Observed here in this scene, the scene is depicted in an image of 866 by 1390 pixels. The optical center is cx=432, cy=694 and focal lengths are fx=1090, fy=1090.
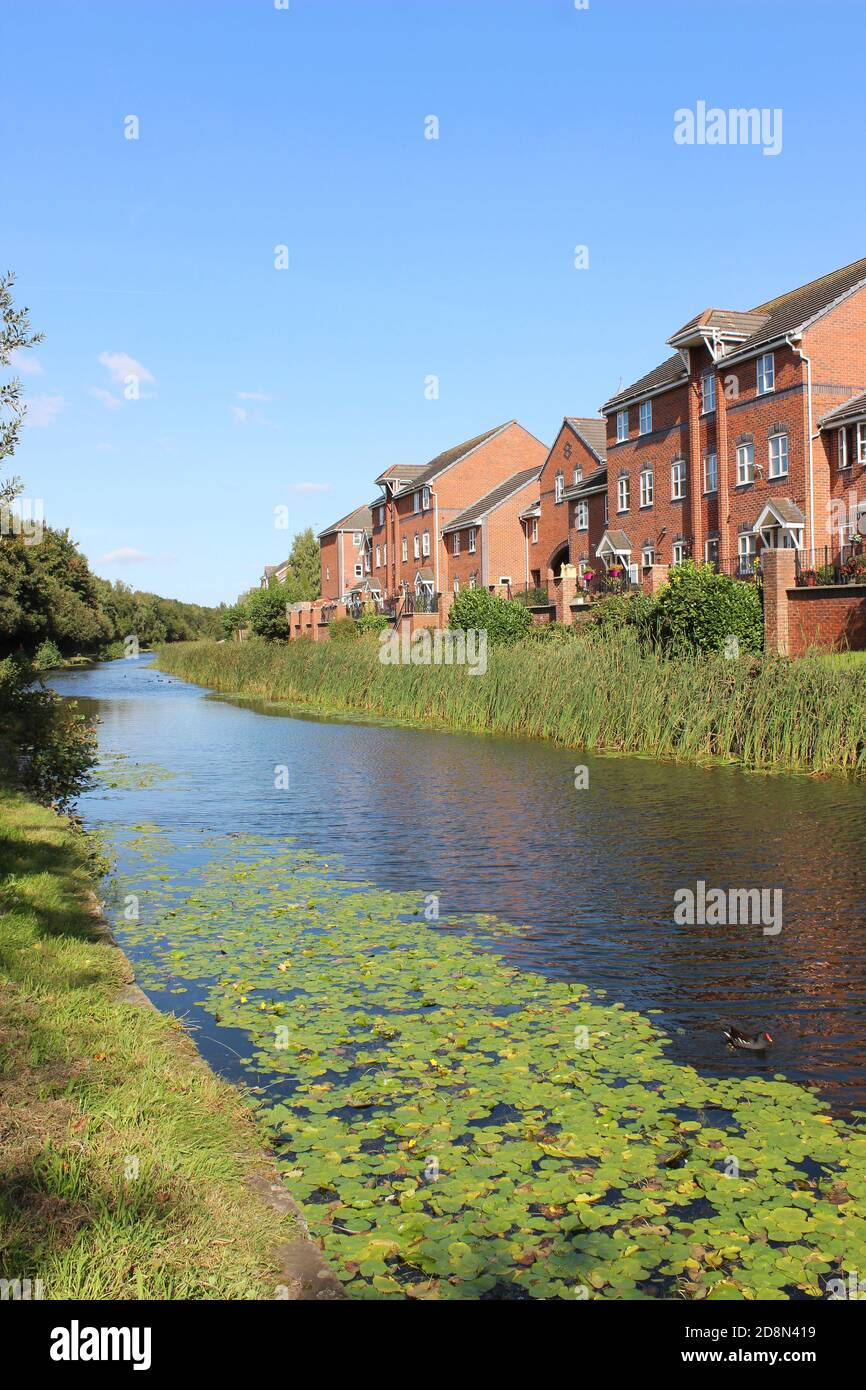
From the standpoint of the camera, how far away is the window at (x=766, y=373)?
38375 mm

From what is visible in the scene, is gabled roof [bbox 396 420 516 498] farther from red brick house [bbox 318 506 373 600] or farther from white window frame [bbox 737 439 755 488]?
white window frame [bbox 737 439 755 488]

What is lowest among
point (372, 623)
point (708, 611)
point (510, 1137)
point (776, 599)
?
point (510, 1137)

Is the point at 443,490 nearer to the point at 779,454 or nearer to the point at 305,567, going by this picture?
the point at 779,454

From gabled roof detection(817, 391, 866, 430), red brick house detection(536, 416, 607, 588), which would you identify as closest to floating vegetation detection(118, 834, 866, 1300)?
gabled roof detection(817, 391, 866, 430)

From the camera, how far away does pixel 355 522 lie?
294 feet

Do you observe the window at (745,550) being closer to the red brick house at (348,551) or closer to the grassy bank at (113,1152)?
the grassy bank at (113,1152)

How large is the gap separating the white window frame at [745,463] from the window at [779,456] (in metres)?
1.12

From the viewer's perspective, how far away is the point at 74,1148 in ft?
15.0

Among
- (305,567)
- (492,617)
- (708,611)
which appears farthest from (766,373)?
(305,567)

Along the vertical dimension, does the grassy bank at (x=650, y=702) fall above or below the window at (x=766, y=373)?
below

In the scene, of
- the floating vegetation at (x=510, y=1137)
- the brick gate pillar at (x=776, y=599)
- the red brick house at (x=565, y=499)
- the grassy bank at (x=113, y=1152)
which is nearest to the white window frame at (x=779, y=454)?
the brick gate pillar at (x=776, y=599)

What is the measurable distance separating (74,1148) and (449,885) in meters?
7.35

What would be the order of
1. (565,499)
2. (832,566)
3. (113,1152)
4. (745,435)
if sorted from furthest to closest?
(565,499) → (745,435) → (832,566) → (113,1152)

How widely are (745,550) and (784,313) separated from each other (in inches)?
342
